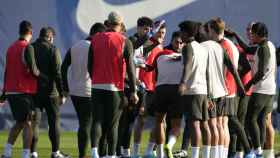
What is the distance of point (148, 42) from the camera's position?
16.4 metres

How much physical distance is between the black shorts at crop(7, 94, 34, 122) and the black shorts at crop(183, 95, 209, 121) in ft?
8.31

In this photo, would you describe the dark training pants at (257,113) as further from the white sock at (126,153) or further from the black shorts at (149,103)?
the white sock at (126,153)

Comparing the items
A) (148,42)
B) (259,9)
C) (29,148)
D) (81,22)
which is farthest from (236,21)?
(29,148)

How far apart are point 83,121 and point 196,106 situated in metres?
1.69

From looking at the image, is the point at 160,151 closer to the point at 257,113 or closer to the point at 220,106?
the point at 220,106

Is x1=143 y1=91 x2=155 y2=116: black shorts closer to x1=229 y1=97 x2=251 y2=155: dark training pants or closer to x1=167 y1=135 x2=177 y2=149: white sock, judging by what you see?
x1=167 y1=135 x2=177 y2=149: white sock

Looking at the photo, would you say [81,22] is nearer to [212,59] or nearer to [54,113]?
[54,113]

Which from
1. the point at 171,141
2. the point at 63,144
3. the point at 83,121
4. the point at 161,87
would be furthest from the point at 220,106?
the point at 63,144

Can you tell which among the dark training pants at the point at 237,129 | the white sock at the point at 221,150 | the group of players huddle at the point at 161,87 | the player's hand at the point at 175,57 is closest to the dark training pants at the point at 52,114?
the group of players huddle at the point at 161,87

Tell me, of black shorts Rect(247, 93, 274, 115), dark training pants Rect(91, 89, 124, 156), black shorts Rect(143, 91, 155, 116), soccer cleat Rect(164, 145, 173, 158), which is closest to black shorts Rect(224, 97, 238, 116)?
black shorts Rect(247, 93, 274, 115)

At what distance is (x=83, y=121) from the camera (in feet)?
49.0

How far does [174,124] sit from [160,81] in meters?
0.67

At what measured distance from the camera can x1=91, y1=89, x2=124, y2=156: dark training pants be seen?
550 inches

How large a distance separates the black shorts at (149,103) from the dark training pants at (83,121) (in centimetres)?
104
